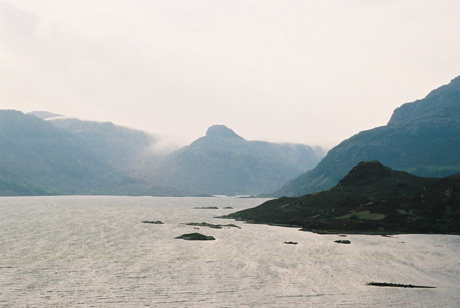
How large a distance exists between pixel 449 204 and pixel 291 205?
64.9 meters

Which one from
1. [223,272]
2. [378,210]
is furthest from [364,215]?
[223,272]

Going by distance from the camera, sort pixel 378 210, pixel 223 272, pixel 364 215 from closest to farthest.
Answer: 1. pixel 223 272
2. pixel 364 215
3. pixel 378 210

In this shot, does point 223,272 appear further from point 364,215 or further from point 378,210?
point 378,210

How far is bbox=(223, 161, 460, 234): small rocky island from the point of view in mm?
138400

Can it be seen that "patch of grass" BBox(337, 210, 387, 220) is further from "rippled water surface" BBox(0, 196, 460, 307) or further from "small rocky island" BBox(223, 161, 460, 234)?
"rippled water surface" BBox(0, 196, 460, 307)

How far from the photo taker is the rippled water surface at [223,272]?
160 feet

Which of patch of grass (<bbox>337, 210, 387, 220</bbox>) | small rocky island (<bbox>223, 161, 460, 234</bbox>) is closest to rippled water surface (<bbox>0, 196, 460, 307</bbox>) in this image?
small rocky island (<bbox>223, 161, 460, 234</bbox>)

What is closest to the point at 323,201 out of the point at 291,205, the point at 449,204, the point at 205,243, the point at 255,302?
the point at 291,205

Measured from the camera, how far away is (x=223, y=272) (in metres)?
65.3

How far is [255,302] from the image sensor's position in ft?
156

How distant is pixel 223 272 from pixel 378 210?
109 meters

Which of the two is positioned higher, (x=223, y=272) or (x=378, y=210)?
(x=378, y=210)

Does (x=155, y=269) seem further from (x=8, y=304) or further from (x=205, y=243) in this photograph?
(x=205, y=243)

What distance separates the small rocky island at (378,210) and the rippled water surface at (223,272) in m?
26.3
